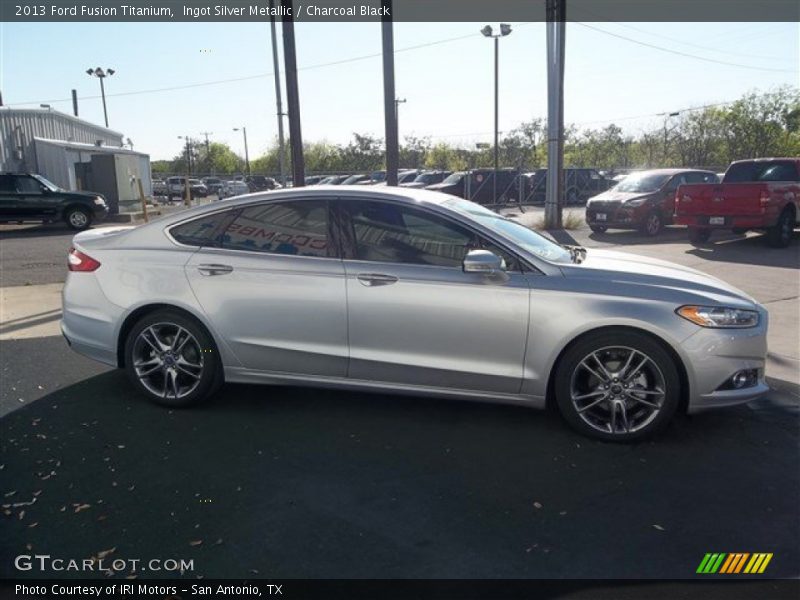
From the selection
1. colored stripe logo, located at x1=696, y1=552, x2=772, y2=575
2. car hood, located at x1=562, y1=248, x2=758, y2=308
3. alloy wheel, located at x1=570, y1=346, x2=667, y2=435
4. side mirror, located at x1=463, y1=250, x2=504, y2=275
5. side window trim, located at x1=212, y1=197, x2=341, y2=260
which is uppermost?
side window trim, located at x1=212, y1=197, x2=341, y2=260

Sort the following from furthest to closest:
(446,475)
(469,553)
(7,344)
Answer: (7,344) → (446,475) → (469,553)

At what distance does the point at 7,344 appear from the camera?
5973 mm

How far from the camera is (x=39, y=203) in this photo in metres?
18.3

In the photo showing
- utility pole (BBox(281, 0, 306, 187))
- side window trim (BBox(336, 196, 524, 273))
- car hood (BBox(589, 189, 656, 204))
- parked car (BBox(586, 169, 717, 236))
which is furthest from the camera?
car hood (BBox(589, 189, 656, 204))

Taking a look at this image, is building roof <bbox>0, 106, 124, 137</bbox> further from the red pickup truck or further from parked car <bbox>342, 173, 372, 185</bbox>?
the red pickup truck

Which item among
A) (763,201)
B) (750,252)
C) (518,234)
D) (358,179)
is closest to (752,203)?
(763,201)

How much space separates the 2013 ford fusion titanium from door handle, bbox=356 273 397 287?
0.04 ft

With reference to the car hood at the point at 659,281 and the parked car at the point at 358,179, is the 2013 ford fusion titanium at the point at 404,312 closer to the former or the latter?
the car hood at the point at 659,281

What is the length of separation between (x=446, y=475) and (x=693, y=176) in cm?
1534

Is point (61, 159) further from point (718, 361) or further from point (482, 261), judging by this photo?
point (718, 361)

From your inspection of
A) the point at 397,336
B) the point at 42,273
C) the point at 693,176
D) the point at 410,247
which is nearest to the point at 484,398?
the point at 397,336

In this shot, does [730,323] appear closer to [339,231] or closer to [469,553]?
[469,553]

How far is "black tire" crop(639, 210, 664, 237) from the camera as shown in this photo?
14.9m

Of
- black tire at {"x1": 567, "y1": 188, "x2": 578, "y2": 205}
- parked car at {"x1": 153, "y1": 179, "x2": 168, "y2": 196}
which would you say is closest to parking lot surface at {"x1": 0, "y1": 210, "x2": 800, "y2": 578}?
black tire at {"x1": 567, "y1": 188, "x2": 578, "y2": 205}
